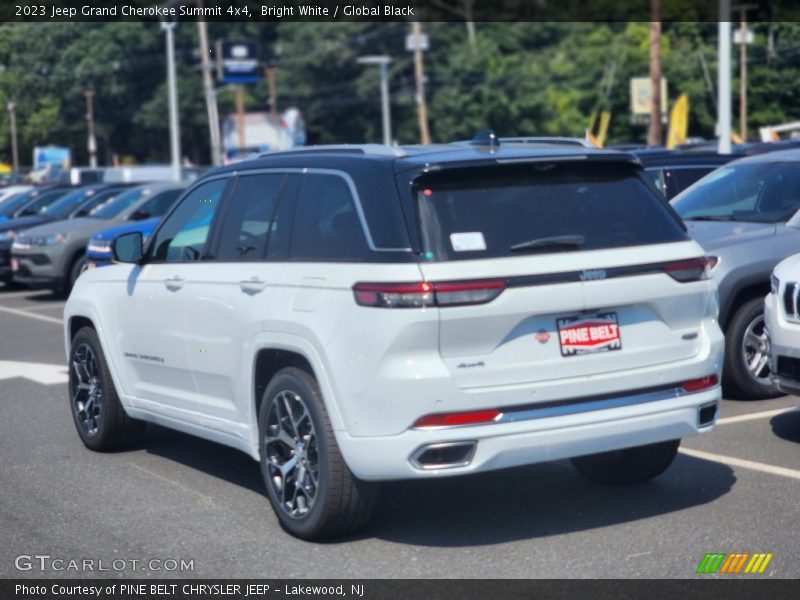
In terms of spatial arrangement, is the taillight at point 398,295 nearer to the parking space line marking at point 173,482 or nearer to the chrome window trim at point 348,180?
the chrome window trim at point 348,180

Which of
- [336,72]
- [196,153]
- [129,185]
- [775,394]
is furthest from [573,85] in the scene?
[775,394]

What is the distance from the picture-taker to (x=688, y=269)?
607cm

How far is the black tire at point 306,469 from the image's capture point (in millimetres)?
5781

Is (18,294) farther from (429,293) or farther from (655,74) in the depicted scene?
(429,293)

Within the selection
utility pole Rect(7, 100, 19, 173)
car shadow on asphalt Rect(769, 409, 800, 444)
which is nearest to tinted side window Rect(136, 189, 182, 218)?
car shadow on asphalt Rect(769, 409, 800, 444)

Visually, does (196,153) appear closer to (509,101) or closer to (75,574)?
(509,101)

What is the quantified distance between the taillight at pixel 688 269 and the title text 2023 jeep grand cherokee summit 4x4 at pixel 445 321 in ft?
0.04

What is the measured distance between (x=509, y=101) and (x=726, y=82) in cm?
5820

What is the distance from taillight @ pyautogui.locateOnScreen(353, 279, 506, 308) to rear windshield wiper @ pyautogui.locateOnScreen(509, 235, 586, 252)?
0.84 ft

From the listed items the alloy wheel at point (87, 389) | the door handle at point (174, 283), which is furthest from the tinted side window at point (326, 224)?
the alloy wheel at point (87, 389)

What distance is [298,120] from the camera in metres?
79.7

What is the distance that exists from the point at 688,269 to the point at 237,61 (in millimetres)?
58473

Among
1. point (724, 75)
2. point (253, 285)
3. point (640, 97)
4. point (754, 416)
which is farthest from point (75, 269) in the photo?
point (640, 97)

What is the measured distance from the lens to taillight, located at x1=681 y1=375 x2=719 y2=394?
606 cm
